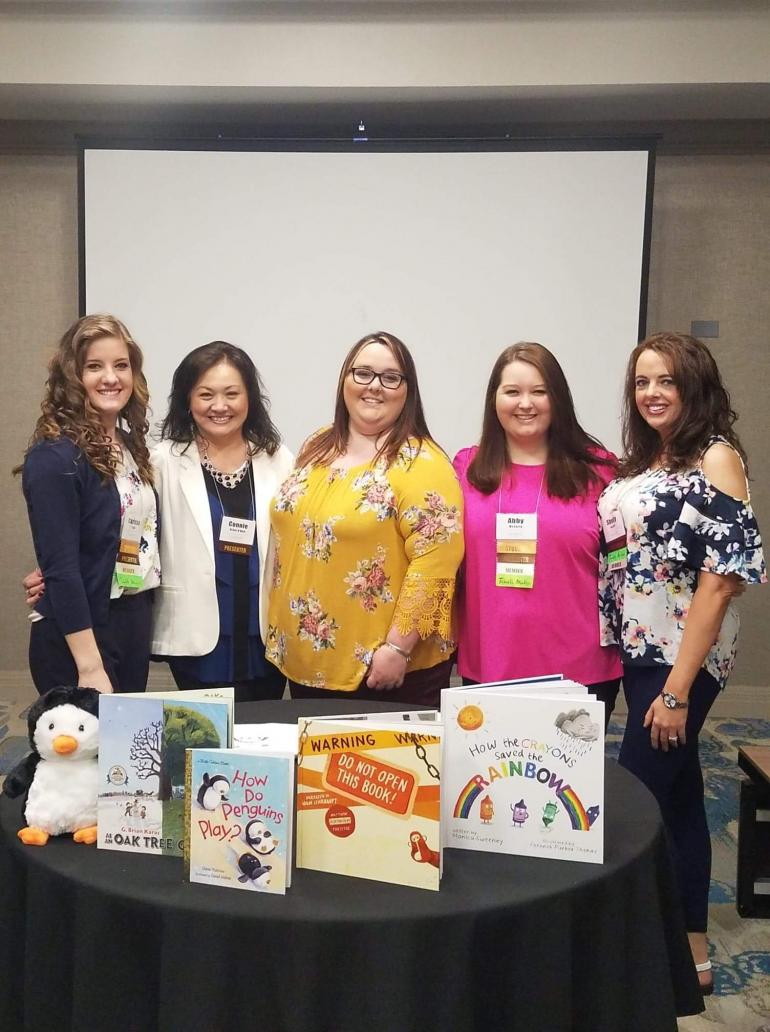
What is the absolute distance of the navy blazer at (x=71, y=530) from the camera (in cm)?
203

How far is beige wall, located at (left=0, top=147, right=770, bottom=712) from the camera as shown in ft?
13.7

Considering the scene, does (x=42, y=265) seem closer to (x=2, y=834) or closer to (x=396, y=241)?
(x=396, y=241)

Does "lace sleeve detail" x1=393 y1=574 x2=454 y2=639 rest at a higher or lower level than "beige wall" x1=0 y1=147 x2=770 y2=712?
lower

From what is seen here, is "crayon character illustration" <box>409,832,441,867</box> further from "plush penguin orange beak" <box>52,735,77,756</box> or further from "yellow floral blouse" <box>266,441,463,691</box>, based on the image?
"yellow floral blouse" <box>266,441,463,691</box>

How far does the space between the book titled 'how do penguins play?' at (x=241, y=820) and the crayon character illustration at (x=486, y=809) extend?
11.5 inches

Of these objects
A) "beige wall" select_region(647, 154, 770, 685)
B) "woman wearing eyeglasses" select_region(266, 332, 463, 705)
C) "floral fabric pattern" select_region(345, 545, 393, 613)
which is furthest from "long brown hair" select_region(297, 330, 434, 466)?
"beige wall" select_region(647, 154, 770, 685)

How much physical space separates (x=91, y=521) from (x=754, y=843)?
1.93 meters

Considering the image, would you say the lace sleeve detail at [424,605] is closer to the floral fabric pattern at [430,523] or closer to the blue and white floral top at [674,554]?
the floral fabric pattern at [430,523]

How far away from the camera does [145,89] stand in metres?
3.81

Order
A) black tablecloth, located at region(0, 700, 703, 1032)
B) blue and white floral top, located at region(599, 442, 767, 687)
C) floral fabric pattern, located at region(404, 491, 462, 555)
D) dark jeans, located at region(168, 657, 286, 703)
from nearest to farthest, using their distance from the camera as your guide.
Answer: black tablecloth, located at region(0, 700, 703, 1032)
blue and white floral top, located at region(599, 442, 767, 687)
floral fabric pattern, located at region(404, 491, 462, 555)
dark jeans, located at region(168, 657, 286, 703)

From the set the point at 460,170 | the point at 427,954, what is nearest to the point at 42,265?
the point at 460,170

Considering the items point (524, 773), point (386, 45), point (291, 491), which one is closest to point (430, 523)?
point (291, 491)

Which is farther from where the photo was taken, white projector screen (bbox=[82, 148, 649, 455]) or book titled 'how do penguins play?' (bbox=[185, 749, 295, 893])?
white projector screen (bbox=[82, 148, 649, 455])

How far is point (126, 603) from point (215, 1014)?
1206mm
